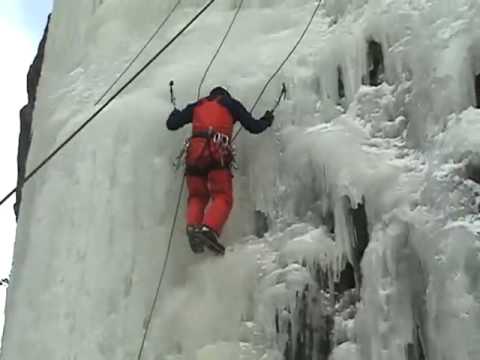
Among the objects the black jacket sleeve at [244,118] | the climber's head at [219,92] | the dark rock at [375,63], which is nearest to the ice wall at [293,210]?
the dark rock at [375,63]

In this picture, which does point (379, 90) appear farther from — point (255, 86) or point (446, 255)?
point (446, 255)

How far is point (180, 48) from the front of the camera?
17.8 feet

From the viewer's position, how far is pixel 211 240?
4.27 metres

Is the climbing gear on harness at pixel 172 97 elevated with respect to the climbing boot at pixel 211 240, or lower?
elevated

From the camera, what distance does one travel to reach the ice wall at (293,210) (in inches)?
149

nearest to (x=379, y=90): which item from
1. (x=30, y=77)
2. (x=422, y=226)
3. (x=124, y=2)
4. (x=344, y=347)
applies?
(x=422, y=226)

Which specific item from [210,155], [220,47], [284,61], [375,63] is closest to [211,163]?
[210,155]

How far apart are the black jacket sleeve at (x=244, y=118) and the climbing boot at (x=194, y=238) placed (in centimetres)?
56

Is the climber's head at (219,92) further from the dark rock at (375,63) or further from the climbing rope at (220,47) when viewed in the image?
the dark rock at (375,63)

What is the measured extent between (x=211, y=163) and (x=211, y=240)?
35 centimetres

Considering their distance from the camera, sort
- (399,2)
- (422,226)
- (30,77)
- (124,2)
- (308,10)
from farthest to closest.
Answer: (30,77), (124,2), (308,10), (399,2), (422,226)

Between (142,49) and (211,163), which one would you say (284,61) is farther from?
(142,49)

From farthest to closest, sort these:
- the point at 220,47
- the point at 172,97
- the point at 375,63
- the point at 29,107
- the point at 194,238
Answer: the point at 29,107, the point at 220,47, the point at 172,97, the point at 375,63, the point at 194,238

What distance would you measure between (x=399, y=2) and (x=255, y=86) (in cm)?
81
